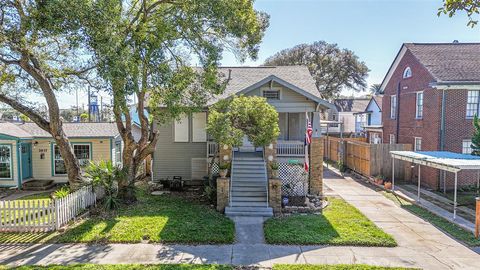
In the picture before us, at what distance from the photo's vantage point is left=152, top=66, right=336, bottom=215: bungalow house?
13.3 metres

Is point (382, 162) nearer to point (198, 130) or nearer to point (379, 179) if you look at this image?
point (379, 179)

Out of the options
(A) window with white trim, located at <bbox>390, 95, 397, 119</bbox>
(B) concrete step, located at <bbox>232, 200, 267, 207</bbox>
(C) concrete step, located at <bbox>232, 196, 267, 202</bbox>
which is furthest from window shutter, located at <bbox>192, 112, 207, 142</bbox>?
(A) window with white trim, located at <bbox>390, 95, 397, 119</bbox>

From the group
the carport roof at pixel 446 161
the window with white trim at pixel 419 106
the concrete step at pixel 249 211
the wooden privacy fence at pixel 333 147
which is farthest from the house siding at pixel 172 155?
the window with white trim at pixel 419 106

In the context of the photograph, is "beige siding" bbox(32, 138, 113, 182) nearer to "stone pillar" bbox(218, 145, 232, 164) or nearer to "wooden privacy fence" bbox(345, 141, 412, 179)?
"stone pillar" bbox(218, 145, 232, 164)

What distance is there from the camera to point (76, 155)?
17719mm

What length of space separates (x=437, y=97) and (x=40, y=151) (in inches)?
873

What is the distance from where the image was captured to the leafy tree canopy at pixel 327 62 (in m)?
48.1

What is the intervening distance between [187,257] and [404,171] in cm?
1498

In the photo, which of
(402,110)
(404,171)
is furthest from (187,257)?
(402,110)

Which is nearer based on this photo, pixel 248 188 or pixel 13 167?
pixel 248 188

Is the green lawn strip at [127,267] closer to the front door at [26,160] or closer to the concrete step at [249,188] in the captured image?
the concrete step at [249,188]

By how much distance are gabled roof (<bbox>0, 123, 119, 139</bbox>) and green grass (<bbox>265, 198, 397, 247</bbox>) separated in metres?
12.0

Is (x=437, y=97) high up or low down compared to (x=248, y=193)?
up

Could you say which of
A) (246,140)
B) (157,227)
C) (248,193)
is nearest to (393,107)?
(246,140)
